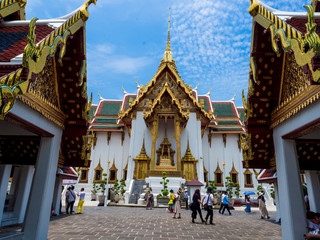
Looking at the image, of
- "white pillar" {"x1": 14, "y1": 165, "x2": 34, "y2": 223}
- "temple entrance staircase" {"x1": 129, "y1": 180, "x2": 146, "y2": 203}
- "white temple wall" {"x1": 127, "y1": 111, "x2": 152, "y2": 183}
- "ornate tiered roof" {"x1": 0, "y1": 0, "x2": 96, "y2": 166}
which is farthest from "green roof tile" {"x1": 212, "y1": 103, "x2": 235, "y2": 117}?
"ornate tiered roof" {"x1": 0, "y1": 0, "x2": 96, "y2": 166}

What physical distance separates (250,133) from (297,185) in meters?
1.21

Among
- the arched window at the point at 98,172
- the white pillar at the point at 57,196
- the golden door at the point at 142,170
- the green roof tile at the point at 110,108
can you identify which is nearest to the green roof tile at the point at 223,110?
the golden door at the point at 142,170

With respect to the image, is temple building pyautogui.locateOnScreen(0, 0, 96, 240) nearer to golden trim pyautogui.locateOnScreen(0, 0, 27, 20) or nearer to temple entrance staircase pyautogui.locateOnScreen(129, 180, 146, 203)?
golden trim pyautogui.locateOnScreen(0, 0, 27, 20)

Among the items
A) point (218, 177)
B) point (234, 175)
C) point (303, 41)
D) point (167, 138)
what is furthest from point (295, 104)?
point (234, 175)

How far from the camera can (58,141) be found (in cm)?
441

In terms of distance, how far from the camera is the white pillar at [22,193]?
7.20 meters

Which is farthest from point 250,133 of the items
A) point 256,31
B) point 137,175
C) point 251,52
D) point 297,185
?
point 137,175

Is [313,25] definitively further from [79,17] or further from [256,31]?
[79,17]

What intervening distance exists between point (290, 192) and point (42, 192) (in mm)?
3963

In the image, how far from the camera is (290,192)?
11.7 ft

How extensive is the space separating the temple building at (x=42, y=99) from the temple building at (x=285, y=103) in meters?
2.84

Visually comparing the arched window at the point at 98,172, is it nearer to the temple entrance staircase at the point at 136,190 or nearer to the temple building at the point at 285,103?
the temple entrance staircase at the point at 136,190

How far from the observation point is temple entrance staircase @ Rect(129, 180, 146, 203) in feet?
48.1

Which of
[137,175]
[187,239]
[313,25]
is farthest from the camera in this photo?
[137,175]
